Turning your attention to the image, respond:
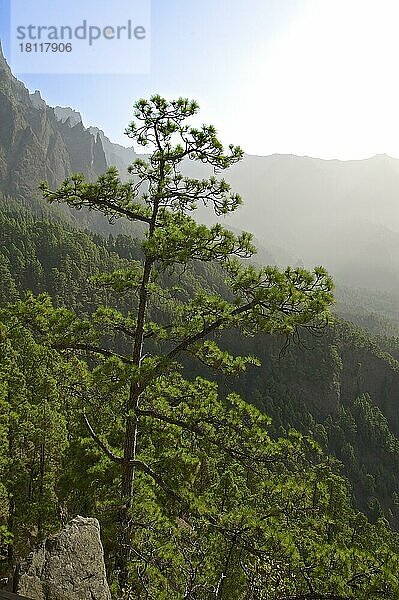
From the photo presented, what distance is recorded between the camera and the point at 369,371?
4114 inches

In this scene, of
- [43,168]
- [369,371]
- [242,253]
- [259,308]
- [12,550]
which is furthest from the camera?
[43,168]

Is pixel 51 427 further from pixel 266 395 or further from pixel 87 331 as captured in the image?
pixel 266 395

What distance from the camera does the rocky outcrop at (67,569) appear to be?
471 cm

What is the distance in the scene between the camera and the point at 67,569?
5027 millimetres

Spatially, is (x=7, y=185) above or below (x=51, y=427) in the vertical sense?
above

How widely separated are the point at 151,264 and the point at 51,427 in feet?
31.9

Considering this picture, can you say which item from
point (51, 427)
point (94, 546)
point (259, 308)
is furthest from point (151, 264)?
point (51, 427)

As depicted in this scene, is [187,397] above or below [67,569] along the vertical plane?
above

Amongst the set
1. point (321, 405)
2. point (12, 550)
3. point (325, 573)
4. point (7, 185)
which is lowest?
point (321, 405)

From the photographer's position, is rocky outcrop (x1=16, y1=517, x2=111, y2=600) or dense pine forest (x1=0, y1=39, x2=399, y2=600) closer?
rocky outcrop (x1=16, y1=517, x2=111, y2=600)

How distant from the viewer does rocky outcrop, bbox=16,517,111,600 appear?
471cm

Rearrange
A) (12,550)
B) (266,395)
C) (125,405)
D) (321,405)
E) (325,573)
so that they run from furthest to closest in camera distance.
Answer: (321,405)
(266,395)
(12,550)
(125,405)
(325,573)

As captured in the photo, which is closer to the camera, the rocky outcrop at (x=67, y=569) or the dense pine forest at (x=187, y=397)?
the rocky outcrop at (x=67, y=569)

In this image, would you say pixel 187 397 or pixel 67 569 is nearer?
pixel 67 569
